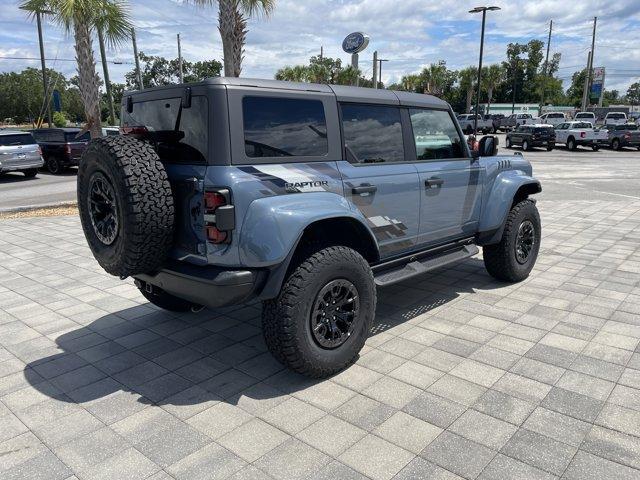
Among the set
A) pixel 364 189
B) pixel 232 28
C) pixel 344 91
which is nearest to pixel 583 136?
pixel 232 28

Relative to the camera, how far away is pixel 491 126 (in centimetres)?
4466

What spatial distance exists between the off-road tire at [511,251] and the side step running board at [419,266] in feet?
1.48

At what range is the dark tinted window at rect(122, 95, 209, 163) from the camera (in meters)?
3.20

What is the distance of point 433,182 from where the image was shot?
14.6 ft

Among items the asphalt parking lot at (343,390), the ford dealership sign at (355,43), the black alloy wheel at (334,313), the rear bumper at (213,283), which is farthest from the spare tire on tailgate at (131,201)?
the ford dealership sign at (355,43)

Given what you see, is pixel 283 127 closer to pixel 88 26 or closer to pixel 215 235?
pixel 215 235

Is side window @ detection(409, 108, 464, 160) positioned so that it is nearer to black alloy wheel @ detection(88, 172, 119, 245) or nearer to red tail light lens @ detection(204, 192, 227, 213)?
red tail light lens @ detection(204, 192, 227, 213)

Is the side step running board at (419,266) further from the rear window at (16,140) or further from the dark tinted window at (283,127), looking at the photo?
the rear window at (16,140)

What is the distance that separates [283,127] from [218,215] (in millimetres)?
866

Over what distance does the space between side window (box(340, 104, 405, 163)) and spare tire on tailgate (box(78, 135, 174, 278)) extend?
146cm

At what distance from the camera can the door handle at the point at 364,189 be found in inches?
147

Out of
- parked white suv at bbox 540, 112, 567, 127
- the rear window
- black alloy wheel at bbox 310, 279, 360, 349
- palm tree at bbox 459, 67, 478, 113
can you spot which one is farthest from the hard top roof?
palm tree at bbox 459, 67, 478, 113

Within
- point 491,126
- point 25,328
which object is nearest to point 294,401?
point 25,328

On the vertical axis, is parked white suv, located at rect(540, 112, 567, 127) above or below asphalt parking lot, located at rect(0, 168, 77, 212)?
above
